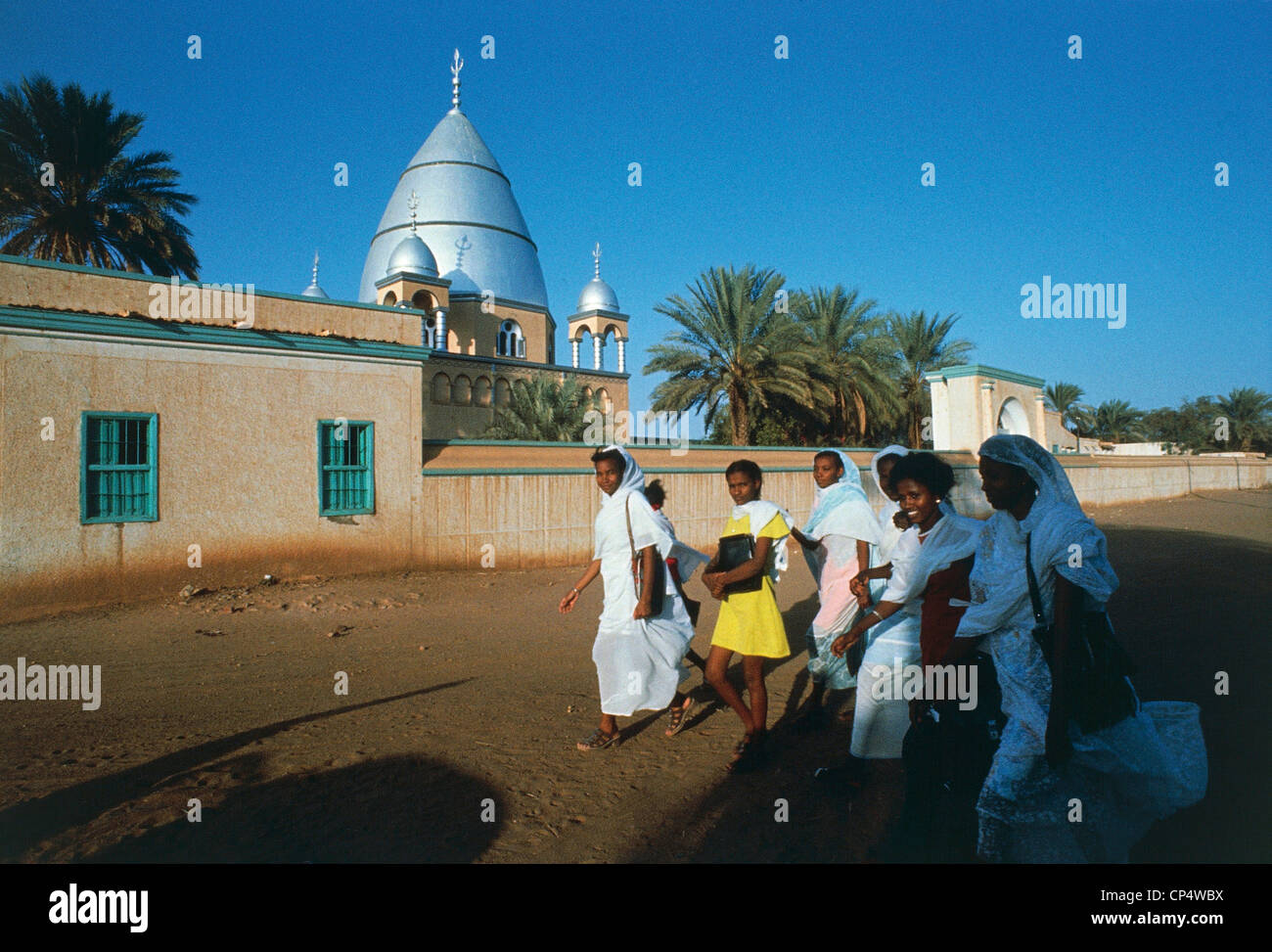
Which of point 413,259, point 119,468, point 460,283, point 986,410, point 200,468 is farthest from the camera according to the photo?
point 460,283

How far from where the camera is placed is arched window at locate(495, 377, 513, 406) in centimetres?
2394

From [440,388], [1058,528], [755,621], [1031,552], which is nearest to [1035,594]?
[1031,552]

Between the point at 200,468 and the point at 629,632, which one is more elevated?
the point at 200,468

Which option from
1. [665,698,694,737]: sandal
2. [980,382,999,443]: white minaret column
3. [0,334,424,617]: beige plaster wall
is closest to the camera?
[665,698,694,737]: sandal

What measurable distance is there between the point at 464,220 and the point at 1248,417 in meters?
45.9

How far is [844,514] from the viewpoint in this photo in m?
4.63

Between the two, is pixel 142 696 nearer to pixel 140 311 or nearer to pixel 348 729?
pixel 348 729

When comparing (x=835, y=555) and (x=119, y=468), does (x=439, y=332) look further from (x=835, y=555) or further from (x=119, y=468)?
(x=835, y=555)

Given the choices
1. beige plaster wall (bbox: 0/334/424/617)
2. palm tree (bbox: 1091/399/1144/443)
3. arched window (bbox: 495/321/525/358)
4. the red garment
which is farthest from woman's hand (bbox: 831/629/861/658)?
palm tree (bbox: 1091/399/1144/443)

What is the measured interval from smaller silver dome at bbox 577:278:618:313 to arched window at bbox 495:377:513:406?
270 inches

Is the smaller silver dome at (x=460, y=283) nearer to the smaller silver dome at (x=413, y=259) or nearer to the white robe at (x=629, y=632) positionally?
the smaller silver dome at (x=413, y=259)

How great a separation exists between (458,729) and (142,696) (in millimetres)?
2746

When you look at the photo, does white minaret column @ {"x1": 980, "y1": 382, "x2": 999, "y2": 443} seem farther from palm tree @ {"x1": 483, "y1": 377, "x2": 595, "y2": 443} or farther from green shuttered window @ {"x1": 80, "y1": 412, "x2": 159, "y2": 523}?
green shuttered window @ {"x1": 80, "y1": 412, "x2": 159, "y2": 523}

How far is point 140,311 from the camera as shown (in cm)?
927
